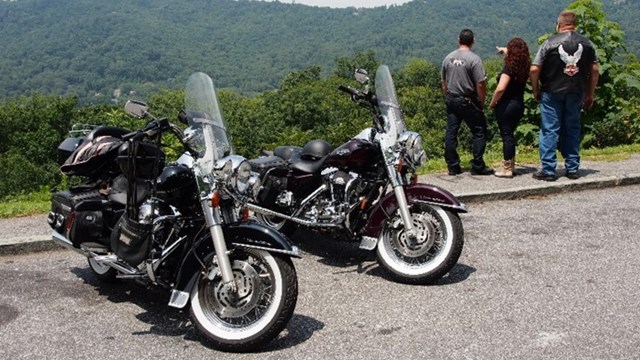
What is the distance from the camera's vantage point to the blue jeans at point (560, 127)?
8.65m

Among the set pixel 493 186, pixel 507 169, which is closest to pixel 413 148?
pixel 493 186

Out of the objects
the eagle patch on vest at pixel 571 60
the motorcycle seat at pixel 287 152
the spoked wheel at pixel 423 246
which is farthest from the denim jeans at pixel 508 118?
the spoked wheel at pixel 423 246

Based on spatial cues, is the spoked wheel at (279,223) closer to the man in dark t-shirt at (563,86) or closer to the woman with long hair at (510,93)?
the woman with long hair at (510,93)

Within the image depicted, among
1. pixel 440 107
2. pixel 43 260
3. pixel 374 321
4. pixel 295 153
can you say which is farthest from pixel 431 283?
pixel 440 107

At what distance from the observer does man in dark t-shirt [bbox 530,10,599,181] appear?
8359 millimetres

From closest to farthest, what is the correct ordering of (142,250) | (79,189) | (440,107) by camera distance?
(142,250) < (79,189) < (440,107)

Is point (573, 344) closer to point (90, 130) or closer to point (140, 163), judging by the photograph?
point (140, 163)

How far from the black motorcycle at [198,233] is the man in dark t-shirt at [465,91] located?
4.78 m

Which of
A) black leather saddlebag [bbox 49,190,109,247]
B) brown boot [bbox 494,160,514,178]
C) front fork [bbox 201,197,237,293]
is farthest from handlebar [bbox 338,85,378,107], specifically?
brown boot [bbox 494,160,514,178]

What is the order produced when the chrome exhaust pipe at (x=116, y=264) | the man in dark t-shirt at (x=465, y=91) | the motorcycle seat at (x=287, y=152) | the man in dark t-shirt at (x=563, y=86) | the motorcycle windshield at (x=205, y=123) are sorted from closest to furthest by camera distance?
the motorcycle windshield at (x=205, y=123), the chrome exhaust pipe at (x=116, y=264), the motorcycle seat at (x=287, y=152), the man in dark t-shirt at (x=563, y=86), the man in dark t-shirt at (x=465, y=91)

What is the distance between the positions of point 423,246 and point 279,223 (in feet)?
5.47

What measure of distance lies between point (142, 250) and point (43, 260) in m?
2.27

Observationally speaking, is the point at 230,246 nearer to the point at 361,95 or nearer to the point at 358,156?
the point at 358,156

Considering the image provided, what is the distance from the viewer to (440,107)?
68.8 meters
